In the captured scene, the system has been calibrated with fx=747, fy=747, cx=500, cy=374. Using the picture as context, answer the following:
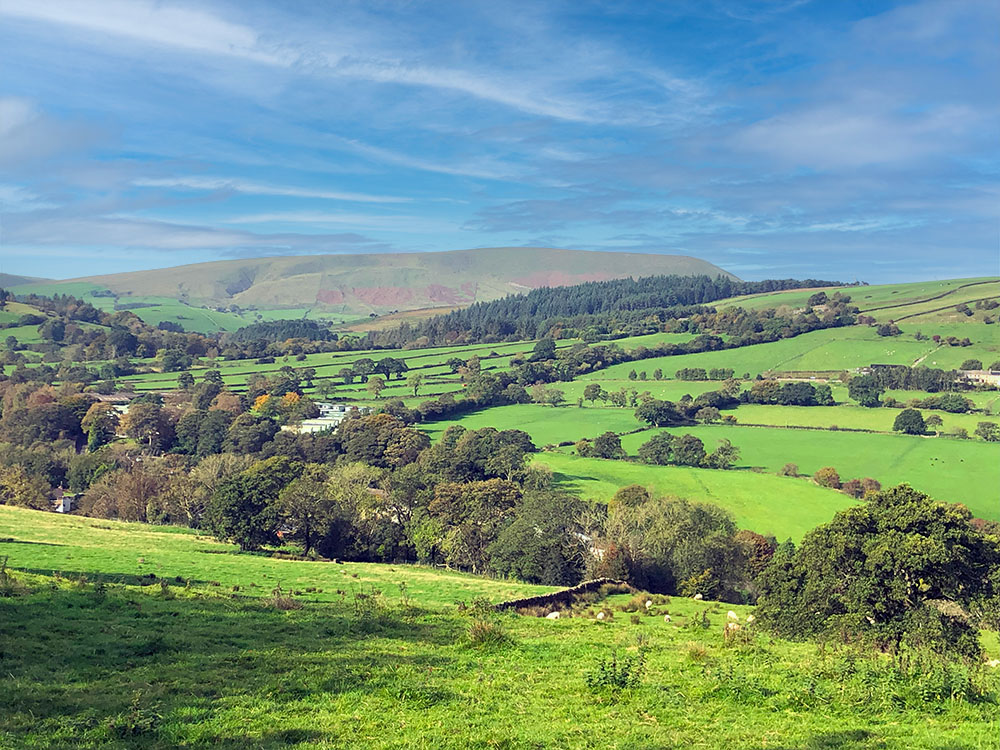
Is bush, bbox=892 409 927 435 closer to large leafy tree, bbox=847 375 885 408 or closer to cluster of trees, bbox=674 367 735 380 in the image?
large leafy tree, bbox=847 375 885 408

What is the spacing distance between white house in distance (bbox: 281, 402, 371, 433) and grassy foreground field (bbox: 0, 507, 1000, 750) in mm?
86869

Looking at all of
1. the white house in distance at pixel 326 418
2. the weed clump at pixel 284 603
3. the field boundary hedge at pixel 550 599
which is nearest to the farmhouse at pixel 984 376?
the white house in distance at pixel 326 418

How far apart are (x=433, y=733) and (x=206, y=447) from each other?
316 feet

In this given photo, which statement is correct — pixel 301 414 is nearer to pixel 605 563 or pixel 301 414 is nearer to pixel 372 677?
pixel 605 563

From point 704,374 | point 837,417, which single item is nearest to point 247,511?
point 837,417

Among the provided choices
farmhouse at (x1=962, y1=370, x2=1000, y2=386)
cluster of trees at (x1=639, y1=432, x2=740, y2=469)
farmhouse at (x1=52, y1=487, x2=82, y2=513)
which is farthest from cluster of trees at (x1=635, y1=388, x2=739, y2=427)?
farmhouse at (x1=52, y1=487, x2=82, y2=513)

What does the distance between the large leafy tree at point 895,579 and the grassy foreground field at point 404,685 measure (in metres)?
6.88

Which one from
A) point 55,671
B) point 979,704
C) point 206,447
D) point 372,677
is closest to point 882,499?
point 979,704

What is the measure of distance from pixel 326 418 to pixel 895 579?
10195 cm

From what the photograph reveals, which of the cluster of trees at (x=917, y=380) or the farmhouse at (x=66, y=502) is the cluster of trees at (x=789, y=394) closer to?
the cluster of trees at (x=917, y=380)

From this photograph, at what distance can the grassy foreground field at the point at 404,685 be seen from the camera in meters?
13.9

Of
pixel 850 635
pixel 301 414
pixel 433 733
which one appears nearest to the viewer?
pixel 433 733

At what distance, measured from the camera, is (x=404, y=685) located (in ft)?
54.6

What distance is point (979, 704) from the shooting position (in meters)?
16.3
